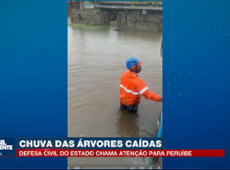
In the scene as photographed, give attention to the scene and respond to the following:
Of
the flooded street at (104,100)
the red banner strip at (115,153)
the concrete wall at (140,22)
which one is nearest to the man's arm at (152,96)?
the flooded street at (104,100)

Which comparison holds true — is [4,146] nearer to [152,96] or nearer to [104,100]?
[152,96]

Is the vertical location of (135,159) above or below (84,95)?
below

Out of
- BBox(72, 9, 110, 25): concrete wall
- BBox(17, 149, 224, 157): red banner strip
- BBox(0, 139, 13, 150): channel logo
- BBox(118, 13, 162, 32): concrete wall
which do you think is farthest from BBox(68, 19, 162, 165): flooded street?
BBox(72, 9, 110, 25): concrete wall

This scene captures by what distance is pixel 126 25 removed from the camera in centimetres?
1733

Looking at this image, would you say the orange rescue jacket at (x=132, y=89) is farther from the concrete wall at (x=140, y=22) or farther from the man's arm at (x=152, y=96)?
the concrete wall at (x=140, y=22)

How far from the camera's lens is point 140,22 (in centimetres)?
1692

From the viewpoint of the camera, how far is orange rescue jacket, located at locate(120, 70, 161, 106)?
3.81m

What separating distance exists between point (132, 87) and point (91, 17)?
16402 mm

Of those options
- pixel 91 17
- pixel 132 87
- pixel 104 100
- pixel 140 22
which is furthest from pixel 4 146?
pixel 91 17

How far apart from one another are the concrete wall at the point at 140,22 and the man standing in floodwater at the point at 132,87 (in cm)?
1316

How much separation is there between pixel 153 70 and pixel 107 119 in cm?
358

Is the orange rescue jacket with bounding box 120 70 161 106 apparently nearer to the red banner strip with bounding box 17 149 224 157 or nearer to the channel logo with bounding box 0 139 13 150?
the red banner strip with bounding box 17 149 224 157

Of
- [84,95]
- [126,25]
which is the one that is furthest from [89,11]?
[84,95]

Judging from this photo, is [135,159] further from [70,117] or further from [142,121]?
[70,117]
